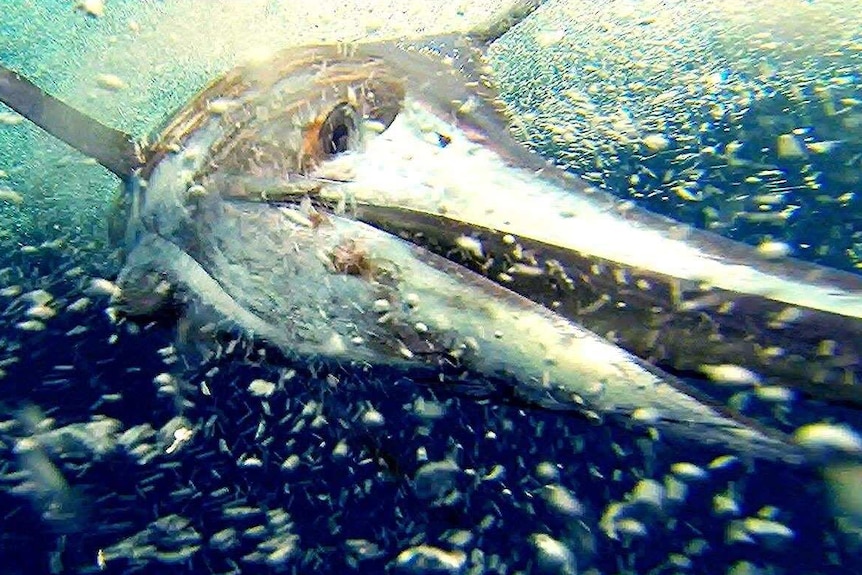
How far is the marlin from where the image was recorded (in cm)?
153

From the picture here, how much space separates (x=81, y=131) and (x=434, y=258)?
4.87 ft

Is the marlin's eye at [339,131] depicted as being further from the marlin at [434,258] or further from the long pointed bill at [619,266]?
the long pointed bill at [619,266]

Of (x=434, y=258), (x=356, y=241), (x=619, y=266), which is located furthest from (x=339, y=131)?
(x=619, y=266)

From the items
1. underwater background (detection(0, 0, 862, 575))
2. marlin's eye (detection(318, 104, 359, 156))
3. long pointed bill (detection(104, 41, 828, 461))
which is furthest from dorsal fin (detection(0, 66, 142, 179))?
marlin's eye (detection(318, 104, 359, 156))

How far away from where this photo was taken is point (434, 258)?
1.77 meters

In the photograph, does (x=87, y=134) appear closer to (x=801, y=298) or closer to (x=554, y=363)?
(x=554, y=363)

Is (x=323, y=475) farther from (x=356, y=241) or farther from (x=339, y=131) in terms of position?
(x=339, y=131)

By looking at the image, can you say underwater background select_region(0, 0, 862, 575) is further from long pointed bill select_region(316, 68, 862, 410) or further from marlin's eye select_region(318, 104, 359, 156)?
marlin's eye select_region(318, 104, 359, 156)

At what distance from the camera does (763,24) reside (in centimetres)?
608

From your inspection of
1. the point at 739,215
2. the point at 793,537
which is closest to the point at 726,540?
the point at 793,537

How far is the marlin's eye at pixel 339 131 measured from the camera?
7.18 feet

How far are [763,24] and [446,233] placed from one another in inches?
221

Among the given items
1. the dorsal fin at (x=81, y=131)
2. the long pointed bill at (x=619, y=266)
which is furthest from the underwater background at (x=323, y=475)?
the dorsal fin at (x=81, y=131)

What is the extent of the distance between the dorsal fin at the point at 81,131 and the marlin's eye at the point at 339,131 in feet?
2.34
